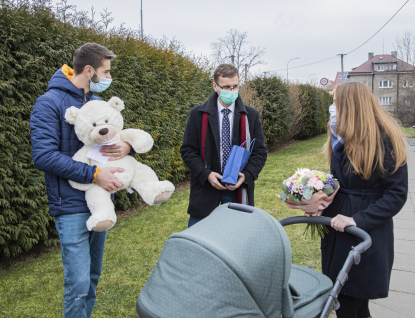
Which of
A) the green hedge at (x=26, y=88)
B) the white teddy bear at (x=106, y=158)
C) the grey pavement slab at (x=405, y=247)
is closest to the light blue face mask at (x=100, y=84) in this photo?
the white teddy bear at (x=106, y=158)

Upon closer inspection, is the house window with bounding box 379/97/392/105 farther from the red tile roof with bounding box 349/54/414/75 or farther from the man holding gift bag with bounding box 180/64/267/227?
the man holding gift bag with bounding box 180/64/267/227

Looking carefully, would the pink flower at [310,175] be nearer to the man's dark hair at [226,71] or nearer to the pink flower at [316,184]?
the pink flower at [316,184]

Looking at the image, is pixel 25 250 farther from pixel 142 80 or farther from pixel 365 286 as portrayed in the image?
pixel 365 286

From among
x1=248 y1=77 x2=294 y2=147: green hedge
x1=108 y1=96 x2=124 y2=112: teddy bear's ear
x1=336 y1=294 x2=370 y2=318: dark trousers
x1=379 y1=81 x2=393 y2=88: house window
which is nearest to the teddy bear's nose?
x1=108 y1=96 x2=124 y2=112: teddy bear's ear

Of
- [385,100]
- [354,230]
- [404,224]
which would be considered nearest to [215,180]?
[354,230]

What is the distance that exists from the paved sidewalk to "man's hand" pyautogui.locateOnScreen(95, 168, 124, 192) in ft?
6.44

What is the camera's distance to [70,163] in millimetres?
2346

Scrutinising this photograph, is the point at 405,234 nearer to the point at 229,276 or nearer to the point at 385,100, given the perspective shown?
the point at 229,276

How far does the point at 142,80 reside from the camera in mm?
6910

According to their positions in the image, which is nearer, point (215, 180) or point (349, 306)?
point (349, 306)

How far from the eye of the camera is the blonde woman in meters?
2.33

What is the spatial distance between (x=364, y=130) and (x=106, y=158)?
173 cm

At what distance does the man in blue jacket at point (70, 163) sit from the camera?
92.0 inches

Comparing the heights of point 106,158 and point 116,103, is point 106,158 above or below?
below
